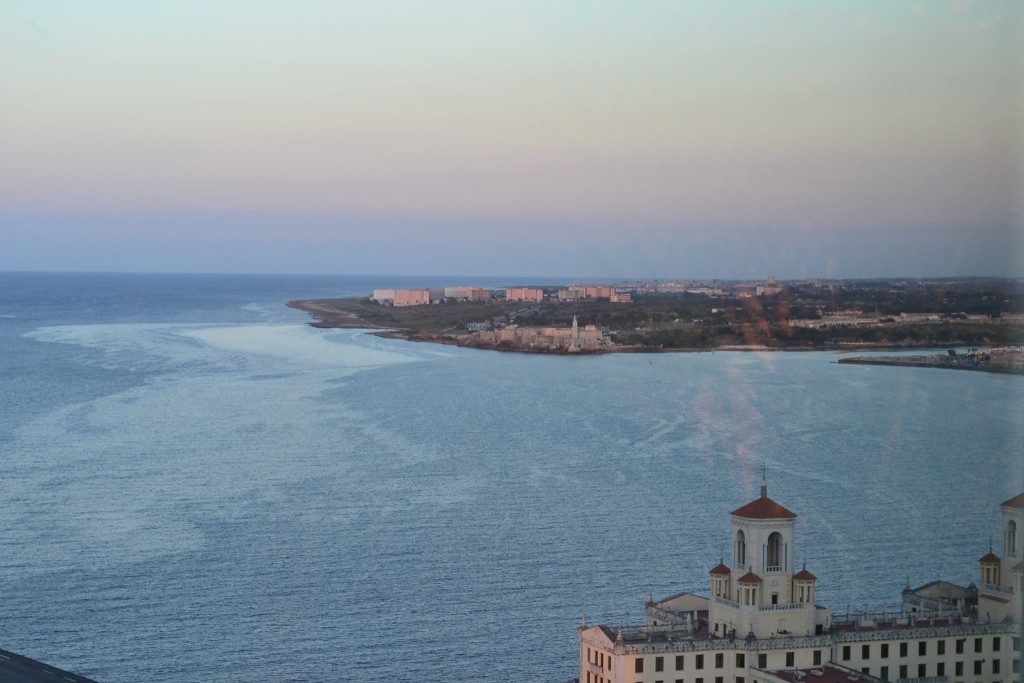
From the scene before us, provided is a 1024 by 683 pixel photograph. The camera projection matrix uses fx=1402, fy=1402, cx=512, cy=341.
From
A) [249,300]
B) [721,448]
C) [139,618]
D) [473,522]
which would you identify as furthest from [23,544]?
[249,300]

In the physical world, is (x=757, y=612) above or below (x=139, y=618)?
above

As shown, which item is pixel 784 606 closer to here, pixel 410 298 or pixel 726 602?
pixel 726 602

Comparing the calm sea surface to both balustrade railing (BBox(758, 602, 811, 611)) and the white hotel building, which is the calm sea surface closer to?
the white hotel building

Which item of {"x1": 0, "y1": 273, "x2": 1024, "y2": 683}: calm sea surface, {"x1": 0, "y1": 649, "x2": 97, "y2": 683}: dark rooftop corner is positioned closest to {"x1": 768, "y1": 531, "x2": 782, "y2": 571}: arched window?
{"x1": 0, "y1": 273, "x2": 1024, "y2": 683}: calm sea surface

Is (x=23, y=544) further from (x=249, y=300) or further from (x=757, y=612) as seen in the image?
(x=249, y=300)

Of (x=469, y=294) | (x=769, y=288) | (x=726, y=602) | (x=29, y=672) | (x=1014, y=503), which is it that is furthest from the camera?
(x=469, y=294)

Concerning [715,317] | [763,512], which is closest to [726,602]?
[763,512]
